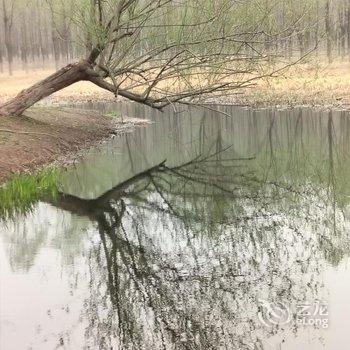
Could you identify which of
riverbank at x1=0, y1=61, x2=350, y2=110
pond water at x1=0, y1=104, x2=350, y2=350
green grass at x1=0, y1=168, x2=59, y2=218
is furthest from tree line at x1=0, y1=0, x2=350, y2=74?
green grass at x1=0, y1=168, x2=59, y2=218

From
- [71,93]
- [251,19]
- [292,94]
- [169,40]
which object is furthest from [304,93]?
[71,93]

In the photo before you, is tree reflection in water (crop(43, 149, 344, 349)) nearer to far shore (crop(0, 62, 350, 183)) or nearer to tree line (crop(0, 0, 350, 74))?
far shore (crop(0, 62, 350, 183))

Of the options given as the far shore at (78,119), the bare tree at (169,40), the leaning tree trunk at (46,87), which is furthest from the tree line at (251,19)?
the far shore at (78,119)

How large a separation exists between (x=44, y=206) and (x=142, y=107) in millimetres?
21170

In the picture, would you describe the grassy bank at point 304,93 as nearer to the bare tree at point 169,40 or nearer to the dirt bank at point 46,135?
the dirt bank at point 46,135

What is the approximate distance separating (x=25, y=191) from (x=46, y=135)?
5270 millimetres

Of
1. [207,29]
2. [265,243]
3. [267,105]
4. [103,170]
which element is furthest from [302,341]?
[267,105]

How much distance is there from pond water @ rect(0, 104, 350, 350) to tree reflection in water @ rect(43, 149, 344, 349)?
21mm

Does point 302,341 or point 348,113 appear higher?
point 348,113

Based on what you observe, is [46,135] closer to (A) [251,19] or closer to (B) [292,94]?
(A) [251,19]

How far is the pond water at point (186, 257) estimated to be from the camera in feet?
19.0

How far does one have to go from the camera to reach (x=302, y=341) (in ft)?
17.7

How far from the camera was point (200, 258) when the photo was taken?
7859mm

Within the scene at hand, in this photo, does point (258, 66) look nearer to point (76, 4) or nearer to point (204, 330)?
point (76, 4)
